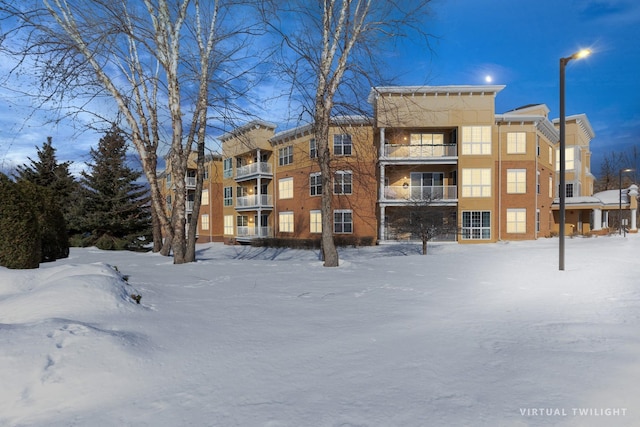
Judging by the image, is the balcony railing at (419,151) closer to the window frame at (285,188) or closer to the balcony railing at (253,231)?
the window frame at (285,188)

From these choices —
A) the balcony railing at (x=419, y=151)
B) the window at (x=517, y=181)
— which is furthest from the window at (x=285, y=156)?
the window at (x=517, y=181)

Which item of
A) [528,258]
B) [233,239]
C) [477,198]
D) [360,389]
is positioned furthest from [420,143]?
[360,389]

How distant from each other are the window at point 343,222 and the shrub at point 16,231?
70.6 feet

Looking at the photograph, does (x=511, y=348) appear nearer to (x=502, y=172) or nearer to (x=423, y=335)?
(x=423, y=335)

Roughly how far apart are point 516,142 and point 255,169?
77.4ft

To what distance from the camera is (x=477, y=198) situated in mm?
26422

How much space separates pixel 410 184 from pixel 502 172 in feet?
24.4

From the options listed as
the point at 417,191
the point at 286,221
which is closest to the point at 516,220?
the point at 417,191

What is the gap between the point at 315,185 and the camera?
96.4ft

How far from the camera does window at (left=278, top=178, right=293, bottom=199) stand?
31.8 meters

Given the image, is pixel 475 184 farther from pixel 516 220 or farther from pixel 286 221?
pixel 286 221

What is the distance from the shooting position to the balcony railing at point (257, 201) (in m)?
32.6

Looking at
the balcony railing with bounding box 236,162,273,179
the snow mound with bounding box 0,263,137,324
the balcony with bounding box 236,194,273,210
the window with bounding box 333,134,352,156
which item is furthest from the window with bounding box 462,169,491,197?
the snow mound with bounding box 0,263,137,324

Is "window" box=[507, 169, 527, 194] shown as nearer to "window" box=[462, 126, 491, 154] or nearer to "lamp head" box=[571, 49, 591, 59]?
"window" box=[462, 126, 491, 154]
